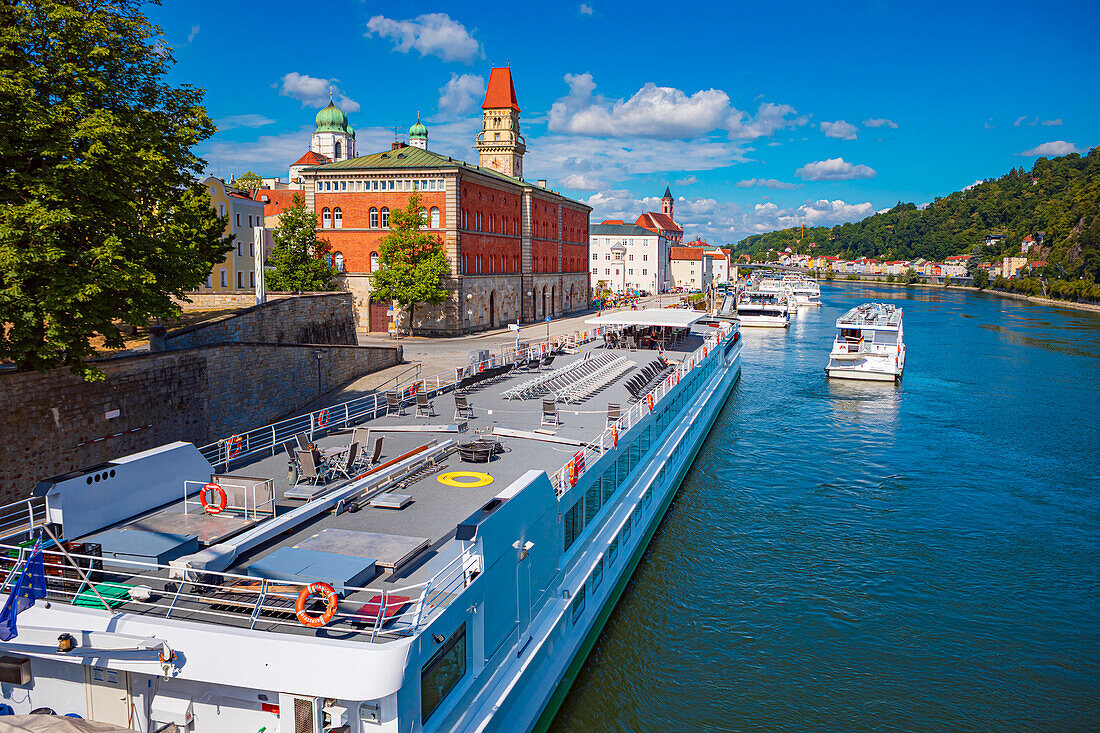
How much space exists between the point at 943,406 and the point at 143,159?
136 ft

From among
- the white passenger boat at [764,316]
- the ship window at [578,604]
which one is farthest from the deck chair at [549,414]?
the white passenger boat at [764,316]

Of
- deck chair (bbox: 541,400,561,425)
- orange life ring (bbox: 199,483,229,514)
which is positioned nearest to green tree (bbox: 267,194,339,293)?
deck chair (bbox: 541,400,561,425)

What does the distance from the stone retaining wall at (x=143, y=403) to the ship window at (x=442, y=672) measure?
14.5m

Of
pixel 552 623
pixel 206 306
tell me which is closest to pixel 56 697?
pixel 552 623

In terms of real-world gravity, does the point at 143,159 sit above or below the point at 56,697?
above

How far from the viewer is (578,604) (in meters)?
14.7

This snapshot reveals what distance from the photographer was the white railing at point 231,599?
836 cm

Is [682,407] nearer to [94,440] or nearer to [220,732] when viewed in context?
[94,440]

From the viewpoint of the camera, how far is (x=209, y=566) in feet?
32.4

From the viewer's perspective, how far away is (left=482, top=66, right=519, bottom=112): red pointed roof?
8575cm

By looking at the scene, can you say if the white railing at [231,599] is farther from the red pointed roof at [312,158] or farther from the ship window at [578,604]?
the red pointed roof at [312,158]

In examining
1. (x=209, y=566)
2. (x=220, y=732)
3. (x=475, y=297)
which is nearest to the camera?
(x=220, y=732)

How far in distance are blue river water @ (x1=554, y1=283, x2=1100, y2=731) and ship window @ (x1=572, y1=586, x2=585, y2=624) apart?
1.55 meters

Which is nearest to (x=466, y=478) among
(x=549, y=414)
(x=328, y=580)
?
(x=549, y=414)
